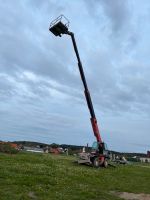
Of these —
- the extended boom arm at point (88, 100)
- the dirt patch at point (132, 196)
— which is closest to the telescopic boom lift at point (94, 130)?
the extended boom arm at point (88, 100)

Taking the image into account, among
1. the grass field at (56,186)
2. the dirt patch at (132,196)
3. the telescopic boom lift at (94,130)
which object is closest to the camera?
the grass field at (56,186)

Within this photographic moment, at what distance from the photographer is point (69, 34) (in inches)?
1531

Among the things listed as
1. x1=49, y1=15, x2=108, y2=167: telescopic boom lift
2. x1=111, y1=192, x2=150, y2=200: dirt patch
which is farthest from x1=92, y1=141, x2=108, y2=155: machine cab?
x1=111, y1=192, x2=150, y2=200: dirt patch

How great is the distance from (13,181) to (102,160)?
1805cm

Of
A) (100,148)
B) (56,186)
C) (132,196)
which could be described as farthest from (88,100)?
(56,186)

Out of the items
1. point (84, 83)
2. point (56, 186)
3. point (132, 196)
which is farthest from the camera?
point (84, 83)

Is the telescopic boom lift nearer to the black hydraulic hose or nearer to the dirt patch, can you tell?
the black hydraulic hose

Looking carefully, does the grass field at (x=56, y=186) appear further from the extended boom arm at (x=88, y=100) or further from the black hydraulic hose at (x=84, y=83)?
the black hydraulic hose at (x=84, y=83)

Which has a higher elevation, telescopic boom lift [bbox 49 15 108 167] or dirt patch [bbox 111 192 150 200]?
telescopic boom lift [bbox 49 15 108 167]

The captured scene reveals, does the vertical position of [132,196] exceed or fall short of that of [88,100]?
it falls short

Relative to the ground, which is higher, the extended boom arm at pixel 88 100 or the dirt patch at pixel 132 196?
the extended boom arm at pixel 88 100

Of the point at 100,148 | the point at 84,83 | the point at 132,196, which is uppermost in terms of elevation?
the point at 84,83

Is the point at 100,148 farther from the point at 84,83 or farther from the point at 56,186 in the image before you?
the point at 56,186

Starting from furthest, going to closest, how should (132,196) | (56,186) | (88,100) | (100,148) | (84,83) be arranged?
1. (84,83)
2. (88,100)
3. (100,148)
4. (132,196)
5. (56,186)
